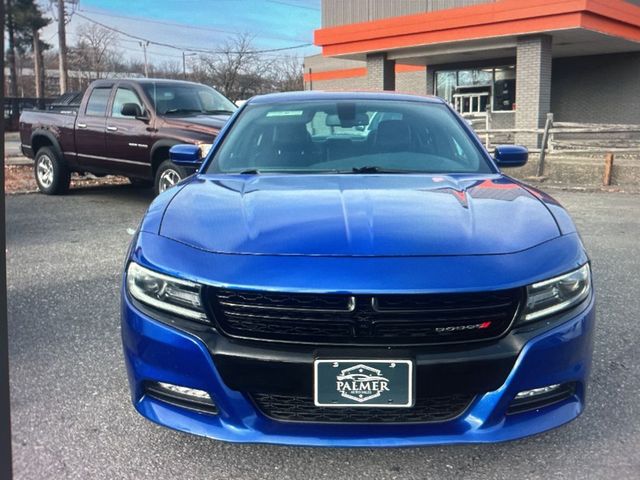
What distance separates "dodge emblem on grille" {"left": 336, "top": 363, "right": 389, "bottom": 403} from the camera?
2.13m

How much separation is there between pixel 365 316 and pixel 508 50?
21.7 meters

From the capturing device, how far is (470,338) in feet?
7.25

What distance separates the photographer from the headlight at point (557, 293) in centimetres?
227

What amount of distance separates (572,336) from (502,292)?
0.36 metres

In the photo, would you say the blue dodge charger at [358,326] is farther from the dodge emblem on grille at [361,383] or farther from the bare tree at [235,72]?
the bare tree at [235,72]

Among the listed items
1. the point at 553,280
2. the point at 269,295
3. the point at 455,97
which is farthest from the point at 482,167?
the point at 455,97

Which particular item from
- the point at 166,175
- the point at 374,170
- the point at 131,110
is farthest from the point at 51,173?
the point at 374,170

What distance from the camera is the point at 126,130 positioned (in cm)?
887

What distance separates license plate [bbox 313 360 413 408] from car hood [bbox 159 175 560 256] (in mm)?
388

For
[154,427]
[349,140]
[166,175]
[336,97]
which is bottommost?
[154,427]

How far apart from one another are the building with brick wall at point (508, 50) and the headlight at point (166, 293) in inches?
663

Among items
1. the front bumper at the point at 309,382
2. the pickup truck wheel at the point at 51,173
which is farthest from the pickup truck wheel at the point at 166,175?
the front bumper at the point at 309,382

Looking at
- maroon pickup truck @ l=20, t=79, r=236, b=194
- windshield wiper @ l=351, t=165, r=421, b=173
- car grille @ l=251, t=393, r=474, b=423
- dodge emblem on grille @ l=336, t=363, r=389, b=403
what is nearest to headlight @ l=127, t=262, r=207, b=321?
car grille @ l=251, t=393, r=474, b=423

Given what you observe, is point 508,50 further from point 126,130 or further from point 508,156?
point 508,156
